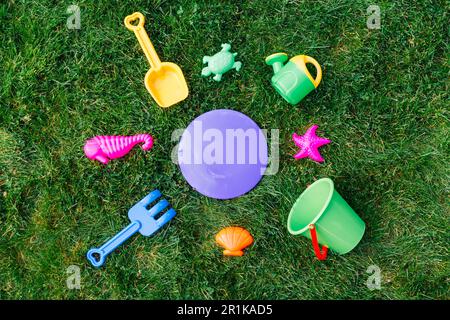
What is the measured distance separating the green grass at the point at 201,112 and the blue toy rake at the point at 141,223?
0.12ft

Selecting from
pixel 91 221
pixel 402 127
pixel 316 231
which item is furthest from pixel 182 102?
pixel 402 127

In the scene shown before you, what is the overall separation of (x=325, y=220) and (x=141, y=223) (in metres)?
0.64

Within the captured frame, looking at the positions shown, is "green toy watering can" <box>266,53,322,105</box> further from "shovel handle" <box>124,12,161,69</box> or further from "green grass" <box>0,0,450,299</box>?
"shovel handle" <box>124,12,161,69</box>

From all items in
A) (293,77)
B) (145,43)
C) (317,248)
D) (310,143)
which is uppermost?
(145,43)

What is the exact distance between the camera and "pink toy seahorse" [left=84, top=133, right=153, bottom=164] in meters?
1.86

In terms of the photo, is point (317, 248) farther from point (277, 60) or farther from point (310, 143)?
point (277, 60)

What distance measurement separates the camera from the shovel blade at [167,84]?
189 centimetres

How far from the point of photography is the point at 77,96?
193 cm

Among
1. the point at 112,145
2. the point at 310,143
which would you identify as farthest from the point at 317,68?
the point at 112,145

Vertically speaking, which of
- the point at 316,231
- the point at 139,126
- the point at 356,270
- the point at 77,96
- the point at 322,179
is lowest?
the point at 356,270

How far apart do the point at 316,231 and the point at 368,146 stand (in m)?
0.40

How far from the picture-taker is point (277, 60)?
1855mm

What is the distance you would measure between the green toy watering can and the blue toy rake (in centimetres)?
57

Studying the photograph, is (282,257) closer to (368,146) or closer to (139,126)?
(368,146)
